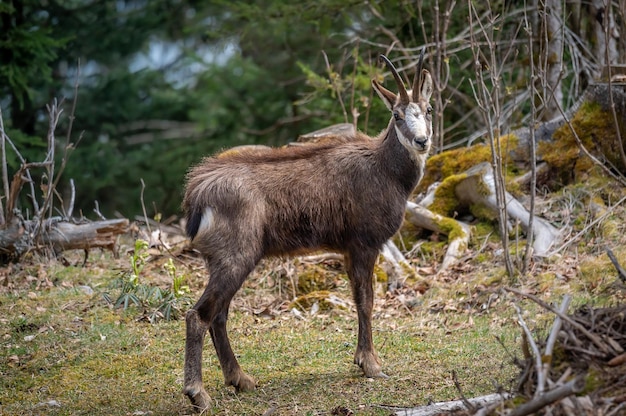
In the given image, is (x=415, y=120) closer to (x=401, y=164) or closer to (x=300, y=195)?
(x=401, y=164)

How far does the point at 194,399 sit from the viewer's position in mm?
5883

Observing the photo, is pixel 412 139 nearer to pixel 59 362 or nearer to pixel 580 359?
pixel 580 359

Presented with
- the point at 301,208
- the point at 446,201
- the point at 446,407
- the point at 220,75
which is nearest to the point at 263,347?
the point at 301,208

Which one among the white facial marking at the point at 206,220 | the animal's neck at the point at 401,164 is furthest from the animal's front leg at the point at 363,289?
the white facial marking at the point at 206,220

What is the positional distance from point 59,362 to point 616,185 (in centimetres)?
654

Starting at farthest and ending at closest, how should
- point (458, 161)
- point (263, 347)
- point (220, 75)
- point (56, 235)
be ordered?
point (220, 75) < point (458, 161) < point (56, 235) < point (263, 347)

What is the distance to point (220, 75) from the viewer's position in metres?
17.0

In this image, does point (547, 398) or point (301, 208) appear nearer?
point (547, 398)

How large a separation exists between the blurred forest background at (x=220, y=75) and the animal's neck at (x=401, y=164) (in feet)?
9.94

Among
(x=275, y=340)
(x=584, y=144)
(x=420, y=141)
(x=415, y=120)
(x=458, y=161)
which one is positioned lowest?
(x=275, y=340)

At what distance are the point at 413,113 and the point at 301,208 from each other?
1310mm

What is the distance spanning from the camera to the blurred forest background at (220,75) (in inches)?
477

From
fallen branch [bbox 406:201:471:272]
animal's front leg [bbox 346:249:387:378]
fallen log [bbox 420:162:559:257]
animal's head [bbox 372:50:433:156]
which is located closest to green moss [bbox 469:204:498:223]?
fallen log [bbox 420:162:559:257]

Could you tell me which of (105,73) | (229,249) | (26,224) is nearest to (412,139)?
(229,249)
